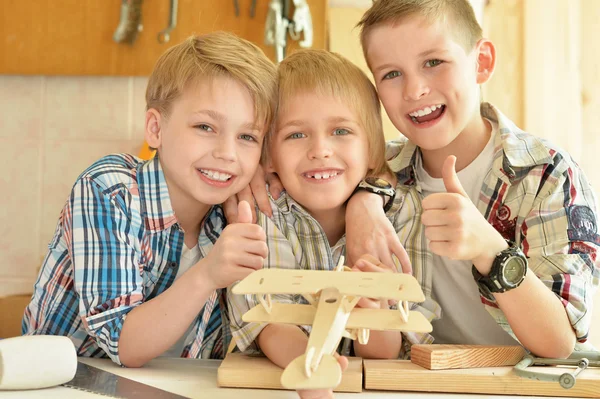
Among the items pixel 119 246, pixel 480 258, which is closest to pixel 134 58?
pixel 119 246

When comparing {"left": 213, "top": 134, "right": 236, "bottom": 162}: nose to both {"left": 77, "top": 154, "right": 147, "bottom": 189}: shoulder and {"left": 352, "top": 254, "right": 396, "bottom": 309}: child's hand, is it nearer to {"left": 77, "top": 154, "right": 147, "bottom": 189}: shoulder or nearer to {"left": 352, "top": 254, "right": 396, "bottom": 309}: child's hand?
{"left": 77, "top": 154, "right": 147, "bottom": 189}: shoulder

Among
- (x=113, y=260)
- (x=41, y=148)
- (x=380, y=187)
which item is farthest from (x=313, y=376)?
(x=41, y=148)

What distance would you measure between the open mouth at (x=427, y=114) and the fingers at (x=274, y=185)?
0.28 metres

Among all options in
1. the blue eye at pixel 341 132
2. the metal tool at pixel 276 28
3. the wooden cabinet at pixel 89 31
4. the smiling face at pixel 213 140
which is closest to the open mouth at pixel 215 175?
the smiling face at pixel 213 140

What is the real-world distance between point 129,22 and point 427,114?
1.32 meters

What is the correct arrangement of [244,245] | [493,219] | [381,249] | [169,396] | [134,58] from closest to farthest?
[169,396]
[244,245]
[381,249]
[493,219]
[134,58]

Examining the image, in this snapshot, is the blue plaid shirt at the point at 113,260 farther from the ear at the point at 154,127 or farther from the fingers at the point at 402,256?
the fingers at the point at 402,256

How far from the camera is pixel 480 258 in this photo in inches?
37.0

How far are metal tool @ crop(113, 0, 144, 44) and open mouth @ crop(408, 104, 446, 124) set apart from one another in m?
1.28

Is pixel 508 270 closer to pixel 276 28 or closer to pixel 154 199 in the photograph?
pixel 154 199

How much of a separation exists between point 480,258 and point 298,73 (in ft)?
1.61

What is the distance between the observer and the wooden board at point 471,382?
848mm

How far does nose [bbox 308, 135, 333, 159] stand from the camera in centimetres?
116

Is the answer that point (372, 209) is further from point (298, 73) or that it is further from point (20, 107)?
point (20, 107)
